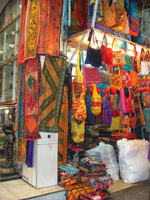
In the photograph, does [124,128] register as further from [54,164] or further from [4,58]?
[4,58]

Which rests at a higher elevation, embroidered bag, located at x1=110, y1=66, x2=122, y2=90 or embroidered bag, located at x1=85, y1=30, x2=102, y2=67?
embroidered bag, located at x1=85, y1=30, x2=102, y2=67

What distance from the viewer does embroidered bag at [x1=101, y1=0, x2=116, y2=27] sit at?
4.51 m

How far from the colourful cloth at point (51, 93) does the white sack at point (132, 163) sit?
58.6 inches

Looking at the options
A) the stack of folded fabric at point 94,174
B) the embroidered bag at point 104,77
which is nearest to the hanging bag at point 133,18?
the embroidered bag at point 104,77

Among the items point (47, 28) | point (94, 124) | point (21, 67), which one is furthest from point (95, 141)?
point (47, 28)

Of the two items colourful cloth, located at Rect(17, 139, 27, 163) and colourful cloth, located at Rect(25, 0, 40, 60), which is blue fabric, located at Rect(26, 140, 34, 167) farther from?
→ colourful cloth, located at Rect(25, 0, 40, 60)

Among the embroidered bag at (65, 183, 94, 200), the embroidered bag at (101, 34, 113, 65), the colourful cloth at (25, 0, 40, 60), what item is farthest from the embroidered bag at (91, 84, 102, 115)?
the colourful cloth at (25, 0, 40, 60)

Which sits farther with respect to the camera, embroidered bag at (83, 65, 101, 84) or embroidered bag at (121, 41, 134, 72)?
embroidered bag at (121, 41, 134, 72)

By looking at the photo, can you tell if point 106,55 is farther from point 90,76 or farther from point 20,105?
point 20,105

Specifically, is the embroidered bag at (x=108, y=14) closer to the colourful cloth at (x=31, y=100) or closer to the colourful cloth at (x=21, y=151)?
the colourful cloth at (x=31, y=100)

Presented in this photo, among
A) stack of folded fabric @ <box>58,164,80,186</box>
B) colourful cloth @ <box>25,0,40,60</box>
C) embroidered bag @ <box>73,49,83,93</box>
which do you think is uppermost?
colourful cloth @ <box>25,0,40,60</box>

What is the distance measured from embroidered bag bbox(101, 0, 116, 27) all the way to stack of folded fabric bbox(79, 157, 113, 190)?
2.72m

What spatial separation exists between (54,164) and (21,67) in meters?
1.78

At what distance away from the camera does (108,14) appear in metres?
4.54
